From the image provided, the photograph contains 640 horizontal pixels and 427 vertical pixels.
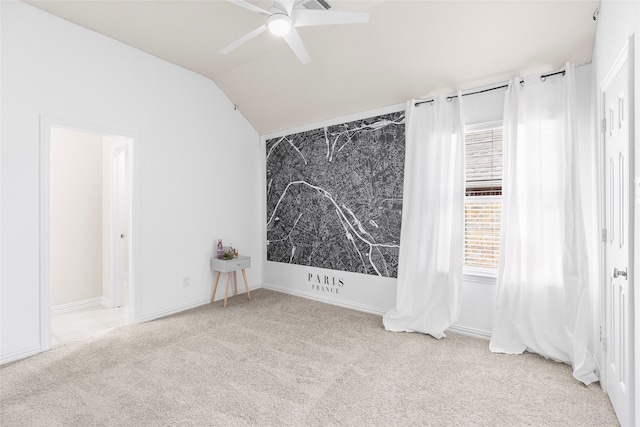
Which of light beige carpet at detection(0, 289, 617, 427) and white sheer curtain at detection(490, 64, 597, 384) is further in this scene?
white sheer curtain at detection(490, 64, 597, 384)

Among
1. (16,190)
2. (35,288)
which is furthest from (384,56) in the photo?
(35,288)

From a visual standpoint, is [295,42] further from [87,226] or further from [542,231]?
[87,226]

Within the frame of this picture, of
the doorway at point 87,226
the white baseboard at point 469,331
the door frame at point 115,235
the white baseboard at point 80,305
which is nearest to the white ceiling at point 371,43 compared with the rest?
the doorway at point 87,226

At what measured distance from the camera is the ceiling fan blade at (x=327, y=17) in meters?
2.15

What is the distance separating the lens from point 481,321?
309cm

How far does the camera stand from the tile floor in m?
3.17

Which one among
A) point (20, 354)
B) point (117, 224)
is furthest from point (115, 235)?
point (20, 354)

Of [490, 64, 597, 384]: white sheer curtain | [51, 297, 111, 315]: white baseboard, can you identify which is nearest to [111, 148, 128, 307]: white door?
[51, 297, 111, 315]: white baseboard

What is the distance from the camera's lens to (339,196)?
13.4 feet

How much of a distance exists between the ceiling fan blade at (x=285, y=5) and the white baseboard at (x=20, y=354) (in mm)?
3353

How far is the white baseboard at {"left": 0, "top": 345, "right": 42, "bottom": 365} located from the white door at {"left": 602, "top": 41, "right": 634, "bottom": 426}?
13.4 ft

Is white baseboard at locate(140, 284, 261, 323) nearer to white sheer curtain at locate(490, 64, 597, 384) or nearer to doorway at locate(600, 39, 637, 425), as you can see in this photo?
white sheer curtain at locate(490, 64, 597, 384)

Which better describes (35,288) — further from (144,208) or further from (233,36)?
(233,36)

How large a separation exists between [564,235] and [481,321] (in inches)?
42.6
